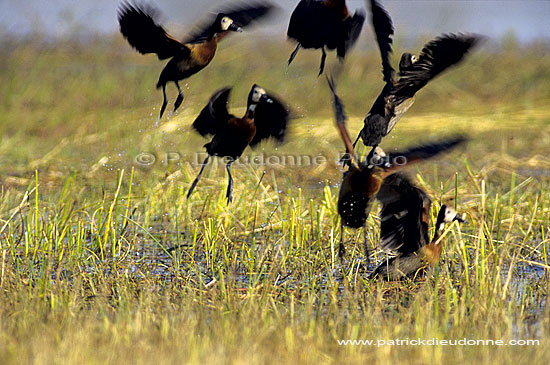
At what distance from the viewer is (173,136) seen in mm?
7355

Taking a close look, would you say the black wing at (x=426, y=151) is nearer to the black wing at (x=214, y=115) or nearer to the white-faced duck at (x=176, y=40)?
the black wing at (x=214, y=115)

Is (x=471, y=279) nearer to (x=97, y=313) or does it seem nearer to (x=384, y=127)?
(x=384, y=127)

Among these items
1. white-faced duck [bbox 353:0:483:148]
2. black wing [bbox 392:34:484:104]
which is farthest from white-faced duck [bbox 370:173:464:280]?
black wing [bbox 392:34:484:104]

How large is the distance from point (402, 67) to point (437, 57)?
24 cm

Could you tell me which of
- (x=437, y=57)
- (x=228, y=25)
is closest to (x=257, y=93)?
(x=228, y=25)

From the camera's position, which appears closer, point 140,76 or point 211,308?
point 211,308

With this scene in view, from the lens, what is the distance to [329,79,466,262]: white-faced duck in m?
3.47

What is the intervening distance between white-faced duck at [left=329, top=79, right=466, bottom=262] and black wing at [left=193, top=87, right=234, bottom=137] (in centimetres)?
57

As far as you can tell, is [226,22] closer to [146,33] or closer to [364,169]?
[146,33]

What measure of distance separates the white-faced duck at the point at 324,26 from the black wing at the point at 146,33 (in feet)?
2.04

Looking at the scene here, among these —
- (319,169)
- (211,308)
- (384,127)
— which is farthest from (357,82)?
(211,308)

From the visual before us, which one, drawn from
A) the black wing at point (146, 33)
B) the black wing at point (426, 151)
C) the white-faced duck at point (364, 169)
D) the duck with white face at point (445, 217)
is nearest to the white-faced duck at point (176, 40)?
the black wing at point (146, 33)

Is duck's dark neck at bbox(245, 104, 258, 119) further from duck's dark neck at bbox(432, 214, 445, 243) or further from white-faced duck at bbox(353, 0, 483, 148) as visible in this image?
duck's dark neck at bbox(432, 214, 445, 243)

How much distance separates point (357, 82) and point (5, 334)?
914 cm
